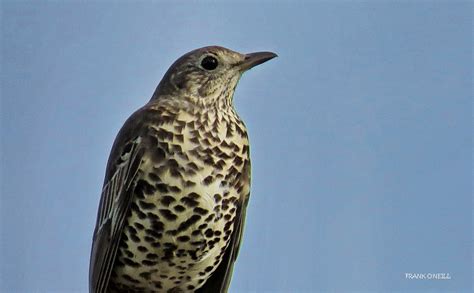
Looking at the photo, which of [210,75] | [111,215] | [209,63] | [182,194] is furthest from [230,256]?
[209,63]

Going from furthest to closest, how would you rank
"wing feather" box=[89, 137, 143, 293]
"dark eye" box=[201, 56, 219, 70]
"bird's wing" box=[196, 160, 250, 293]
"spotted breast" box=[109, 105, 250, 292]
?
"dark eye" box=[201, 56, 219, 70] < "bird's wing" box=[196, 160, 250, 293] < "wing feather" box=[89, 137, 143, 293] < "spotted breast" box=[109, 105, 250, 292]

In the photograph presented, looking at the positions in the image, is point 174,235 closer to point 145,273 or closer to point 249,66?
point 145,273

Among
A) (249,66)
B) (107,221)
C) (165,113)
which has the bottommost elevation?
(107,221)

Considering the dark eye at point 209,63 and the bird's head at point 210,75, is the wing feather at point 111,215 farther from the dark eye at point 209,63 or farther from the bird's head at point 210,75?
the dark eye at point 209,63

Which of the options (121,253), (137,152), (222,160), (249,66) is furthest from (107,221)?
(249,66)

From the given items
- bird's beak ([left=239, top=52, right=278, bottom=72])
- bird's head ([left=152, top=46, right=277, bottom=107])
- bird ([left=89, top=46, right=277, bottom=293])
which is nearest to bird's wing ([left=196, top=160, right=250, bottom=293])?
bird ([left=89, top=46, right=277, bottom=293])

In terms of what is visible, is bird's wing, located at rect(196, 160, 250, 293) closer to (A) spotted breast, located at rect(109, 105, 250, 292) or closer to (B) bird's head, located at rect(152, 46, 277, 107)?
(A) spotted breast, located at rect(109, 105, 250, 292)

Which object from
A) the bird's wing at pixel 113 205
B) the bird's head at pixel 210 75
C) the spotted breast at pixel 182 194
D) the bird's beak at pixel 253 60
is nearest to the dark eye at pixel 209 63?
the bird's head at pixel 210 75
